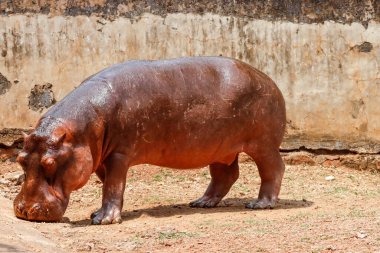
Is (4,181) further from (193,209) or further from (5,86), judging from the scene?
(193,209)

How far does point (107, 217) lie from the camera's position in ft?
27.6

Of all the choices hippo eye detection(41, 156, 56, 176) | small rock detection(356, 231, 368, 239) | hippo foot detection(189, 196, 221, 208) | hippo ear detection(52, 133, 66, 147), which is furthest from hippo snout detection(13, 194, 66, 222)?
small rock detection(356, 231, 368, 239)

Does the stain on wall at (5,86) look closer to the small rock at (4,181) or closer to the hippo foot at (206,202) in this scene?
the small rock at (4,181)

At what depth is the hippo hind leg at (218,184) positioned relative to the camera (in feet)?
32.1

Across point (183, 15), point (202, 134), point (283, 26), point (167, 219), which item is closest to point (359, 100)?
point (283, 26)

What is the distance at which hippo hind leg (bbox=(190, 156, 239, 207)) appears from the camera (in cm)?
979

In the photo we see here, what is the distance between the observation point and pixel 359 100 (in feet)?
39.7

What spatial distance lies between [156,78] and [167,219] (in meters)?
1.41

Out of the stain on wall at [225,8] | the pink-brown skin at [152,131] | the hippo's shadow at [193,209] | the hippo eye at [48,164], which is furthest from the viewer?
the stain on wall at [225,8]

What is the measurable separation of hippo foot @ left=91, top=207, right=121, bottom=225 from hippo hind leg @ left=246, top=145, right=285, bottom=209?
168 centimetres

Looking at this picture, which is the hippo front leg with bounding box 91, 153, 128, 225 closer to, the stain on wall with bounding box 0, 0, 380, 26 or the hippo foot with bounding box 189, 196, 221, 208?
the hippo foot with bounding box 189, 196, 221, 208

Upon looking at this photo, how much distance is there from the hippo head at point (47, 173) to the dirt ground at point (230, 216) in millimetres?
226

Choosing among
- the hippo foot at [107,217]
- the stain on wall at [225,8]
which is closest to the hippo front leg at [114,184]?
the hippo foot at [107,217]

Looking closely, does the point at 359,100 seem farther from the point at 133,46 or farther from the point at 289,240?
the point at 289,240
